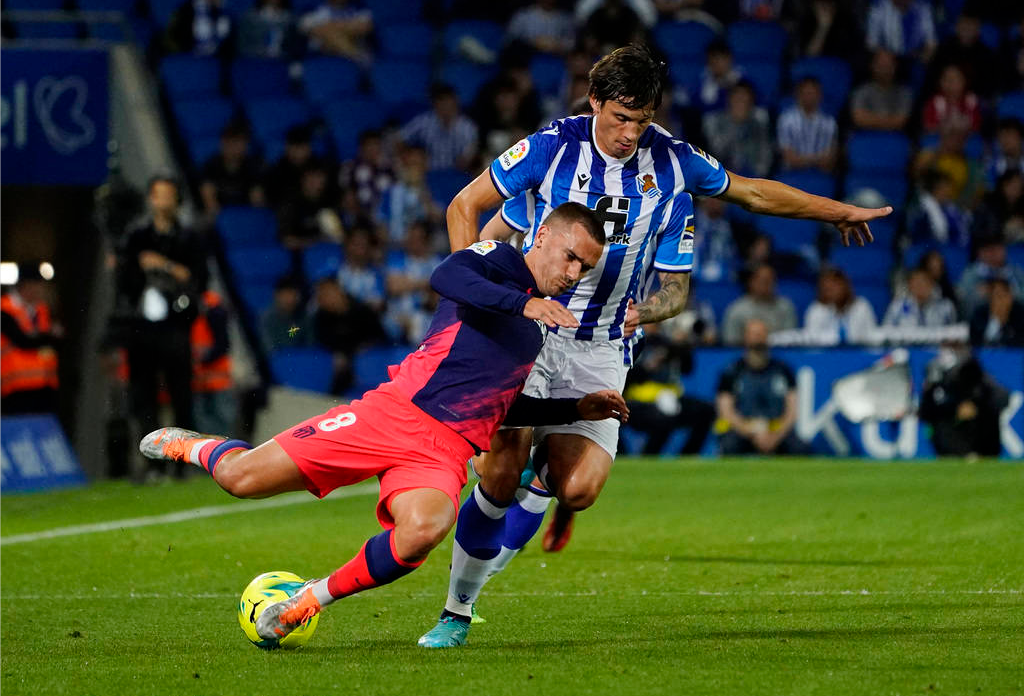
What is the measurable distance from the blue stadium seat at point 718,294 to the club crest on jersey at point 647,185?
9.20 metres

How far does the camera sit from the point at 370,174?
16859 mm

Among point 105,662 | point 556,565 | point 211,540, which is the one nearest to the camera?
point 105,662

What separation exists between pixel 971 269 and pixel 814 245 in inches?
77.7

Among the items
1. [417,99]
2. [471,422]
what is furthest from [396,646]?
[417,99]

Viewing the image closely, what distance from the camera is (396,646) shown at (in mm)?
6160

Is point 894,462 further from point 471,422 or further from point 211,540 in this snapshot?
point 471,422

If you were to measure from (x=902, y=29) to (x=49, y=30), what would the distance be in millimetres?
9133

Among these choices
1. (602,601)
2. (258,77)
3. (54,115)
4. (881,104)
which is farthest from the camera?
(258,77)

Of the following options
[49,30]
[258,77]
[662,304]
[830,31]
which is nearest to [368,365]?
[258,77]

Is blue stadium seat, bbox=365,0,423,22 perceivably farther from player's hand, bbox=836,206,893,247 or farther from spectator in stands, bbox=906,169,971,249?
player's hand, bbox=836,206,893,247

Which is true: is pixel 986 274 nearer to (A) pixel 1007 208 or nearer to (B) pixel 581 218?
(A) pixel 1007 208

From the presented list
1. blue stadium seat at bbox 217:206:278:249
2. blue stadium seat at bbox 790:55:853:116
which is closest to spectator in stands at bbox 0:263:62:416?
blue stadium seat at bbox 217:206:278:249

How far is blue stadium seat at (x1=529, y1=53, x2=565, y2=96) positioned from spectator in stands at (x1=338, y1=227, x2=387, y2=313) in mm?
3252

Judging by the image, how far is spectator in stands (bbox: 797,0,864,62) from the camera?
18.3m
